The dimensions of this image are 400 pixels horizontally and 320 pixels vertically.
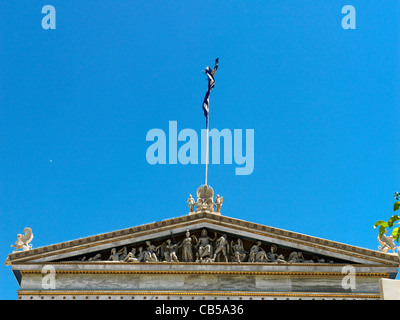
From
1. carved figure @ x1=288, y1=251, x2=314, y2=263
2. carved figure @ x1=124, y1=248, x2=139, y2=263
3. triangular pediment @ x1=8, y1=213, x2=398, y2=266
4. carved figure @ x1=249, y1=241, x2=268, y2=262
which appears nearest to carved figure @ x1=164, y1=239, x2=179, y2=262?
triangular pediment @ x1=8, y1=213, x2=398, y2=266

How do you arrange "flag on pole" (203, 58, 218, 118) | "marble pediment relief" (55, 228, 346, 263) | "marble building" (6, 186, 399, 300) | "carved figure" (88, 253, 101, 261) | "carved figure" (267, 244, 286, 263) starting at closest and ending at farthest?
1. "marble building" (6, 186, 399, 300)
2. "carved figure" (267, 244, 286, 263)
3. "marble pediment relief" (55, 228, 346, 263)
4. "carved figure" (88, 253, 101, 261)
5. "flag on pole" (203, 58, 218, 118)

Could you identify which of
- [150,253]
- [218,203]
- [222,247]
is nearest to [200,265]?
[222,247]

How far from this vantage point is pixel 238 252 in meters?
26.4

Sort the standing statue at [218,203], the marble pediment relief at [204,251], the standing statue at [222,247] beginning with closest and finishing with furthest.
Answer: the marble pediment relief at [204,251] → the standing statue at [222,247] → the standing statue at [218,203]

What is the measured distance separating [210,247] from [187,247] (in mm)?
939

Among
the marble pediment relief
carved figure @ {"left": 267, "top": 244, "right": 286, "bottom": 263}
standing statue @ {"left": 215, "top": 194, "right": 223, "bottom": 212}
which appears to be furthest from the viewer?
standing statue @ {"left": 215, "top": 194, "right": 223, "bottom": 212}

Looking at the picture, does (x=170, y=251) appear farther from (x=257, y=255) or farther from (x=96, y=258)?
(x=257, y=255)

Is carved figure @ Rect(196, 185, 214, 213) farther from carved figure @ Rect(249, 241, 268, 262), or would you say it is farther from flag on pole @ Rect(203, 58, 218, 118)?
flag on pole @ Rect(203, 58, 218, 118)

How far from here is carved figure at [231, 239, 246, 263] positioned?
26.3m

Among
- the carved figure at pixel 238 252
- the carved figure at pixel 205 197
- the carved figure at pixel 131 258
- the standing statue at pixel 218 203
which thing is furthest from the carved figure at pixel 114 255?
the carved figure at pixel 238 252

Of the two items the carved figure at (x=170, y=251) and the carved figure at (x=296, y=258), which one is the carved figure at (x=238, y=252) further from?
the carved figure at (x=170, y=251)

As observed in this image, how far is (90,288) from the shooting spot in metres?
26.0

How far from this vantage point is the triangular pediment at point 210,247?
26.3m
